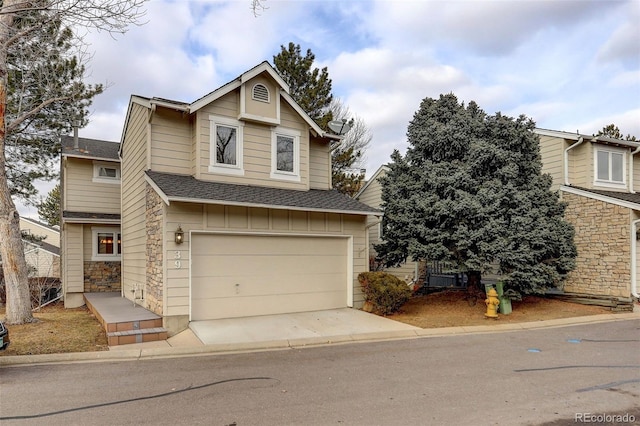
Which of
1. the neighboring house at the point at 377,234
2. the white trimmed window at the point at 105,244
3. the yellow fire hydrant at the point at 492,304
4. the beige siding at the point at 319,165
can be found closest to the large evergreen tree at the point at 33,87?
the white trimmed window at the point at 105,244

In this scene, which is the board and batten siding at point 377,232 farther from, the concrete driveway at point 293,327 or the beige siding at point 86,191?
the beige siding at point 86,191

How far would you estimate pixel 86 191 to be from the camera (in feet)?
49.7

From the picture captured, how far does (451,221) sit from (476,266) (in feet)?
4.75

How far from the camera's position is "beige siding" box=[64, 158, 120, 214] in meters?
14.8

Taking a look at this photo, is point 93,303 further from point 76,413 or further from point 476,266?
point 476,266

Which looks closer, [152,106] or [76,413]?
[76,413]

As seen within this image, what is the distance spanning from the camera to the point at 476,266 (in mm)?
10891

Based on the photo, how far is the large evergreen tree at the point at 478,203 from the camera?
10.9 metres

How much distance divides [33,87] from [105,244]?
5834 mm

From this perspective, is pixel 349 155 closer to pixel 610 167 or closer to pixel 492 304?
pixel 610 167

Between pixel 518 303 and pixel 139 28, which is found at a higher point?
pixel 139 28

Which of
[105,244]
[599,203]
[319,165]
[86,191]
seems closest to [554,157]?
[599,203]

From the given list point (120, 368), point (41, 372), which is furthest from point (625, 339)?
point (41, 372)

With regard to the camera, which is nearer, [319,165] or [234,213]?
[234,213]
